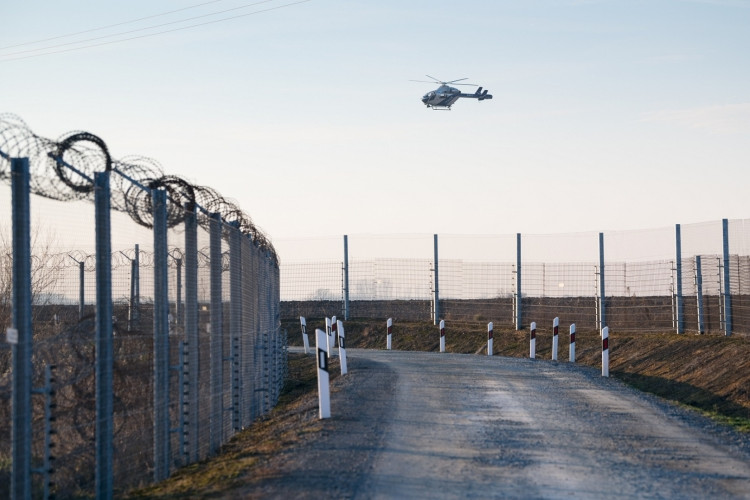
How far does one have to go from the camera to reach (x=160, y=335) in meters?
9.05

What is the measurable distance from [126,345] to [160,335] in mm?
2898

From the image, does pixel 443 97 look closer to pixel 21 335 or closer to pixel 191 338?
pixel 191 338

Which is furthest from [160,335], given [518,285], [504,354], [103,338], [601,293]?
[518,285]

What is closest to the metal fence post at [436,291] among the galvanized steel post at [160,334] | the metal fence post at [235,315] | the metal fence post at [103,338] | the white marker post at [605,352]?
the white marker post at [605,352]

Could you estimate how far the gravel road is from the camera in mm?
7633

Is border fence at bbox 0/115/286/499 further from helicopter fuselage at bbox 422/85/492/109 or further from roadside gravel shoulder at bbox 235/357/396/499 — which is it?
helicopter fuselage at bbox 422/85/492/109

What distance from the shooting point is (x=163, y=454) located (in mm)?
9156

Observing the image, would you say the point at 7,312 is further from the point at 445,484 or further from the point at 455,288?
the point at 455,288

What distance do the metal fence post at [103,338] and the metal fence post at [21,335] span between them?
1005 millimetres

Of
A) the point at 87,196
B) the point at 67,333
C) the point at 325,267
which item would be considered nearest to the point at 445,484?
the point at 87,196

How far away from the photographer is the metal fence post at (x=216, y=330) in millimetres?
10984

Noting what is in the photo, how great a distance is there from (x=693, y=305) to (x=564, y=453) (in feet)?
49.0

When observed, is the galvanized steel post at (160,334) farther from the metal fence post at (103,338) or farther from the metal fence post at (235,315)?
the metal fence post at (235,315)

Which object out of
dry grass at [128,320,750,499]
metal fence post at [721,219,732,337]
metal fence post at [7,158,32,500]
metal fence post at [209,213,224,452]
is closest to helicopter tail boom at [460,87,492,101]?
dry grass at [128,320,750,499]
